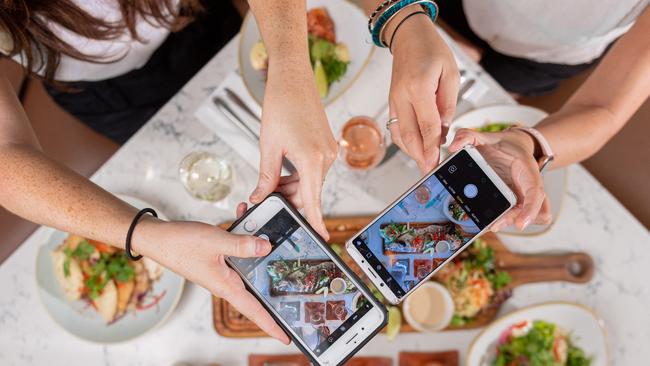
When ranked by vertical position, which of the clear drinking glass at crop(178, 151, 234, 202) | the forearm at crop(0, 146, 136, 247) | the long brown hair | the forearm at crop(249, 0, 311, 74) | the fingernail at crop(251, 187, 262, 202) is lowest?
the clear drinking glass at crop(178, 151, 234, 202)

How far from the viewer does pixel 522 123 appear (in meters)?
1.46

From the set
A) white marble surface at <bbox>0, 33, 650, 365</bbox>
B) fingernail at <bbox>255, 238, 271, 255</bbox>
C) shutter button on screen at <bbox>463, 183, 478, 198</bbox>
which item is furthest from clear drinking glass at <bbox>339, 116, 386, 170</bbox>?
fingernail at <bbox>255, 238, 271, 255</bbox>

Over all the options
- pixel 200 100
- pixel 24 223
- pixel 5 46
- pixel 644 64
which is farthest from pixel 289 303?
pixel 24 223

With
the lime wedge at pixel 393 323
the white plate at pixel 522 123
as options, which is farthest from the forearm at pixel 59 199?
the white plate at pixel 522 123

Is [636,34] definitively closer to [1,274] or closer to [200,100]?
[200,100]

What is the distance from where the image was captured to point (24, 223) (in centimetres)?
179

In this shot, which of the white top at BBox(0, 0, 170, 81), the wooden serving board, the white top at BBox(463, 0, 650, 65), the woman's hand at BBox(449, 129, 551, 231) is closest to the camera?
the woman's hand at BBox(449, 129, 551, 231)

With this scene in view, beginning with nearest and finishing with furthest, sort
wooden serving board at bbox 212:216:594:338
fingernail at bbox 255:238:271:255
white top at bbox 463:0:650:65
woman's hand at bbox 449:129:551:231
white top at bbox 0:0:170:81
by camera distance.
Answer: fingernail at bbox 255:238:271:255 < woman's hand at bbox 449:129:551:231 < white top at bbox 0:0:170:81 < white top at bbox 463:0:650:65 < wooden serving board at bbox 212:216:594:338

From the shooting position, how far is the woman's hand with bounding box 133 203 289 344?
98 cm

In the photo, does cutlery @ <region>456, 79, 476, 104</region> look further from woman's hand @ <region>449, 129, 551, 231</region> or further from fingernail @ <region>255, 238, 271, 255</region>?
fingernail @ <region>255, 238, 271, 255</region>

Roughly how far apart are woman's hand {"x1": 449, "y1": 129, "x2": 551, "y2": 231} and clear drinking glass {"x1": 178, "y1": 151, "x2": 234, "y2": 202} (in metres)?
0.67

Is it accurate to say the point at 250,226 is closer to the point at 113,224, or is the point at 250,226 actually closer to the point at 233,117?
the point at 113,224

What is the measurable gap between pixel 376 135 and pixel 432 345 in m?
0.60

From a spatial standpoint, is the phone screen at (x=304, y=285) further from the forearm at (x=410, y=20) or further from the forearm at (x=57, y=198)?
the forearm at (x=410, y=20)
